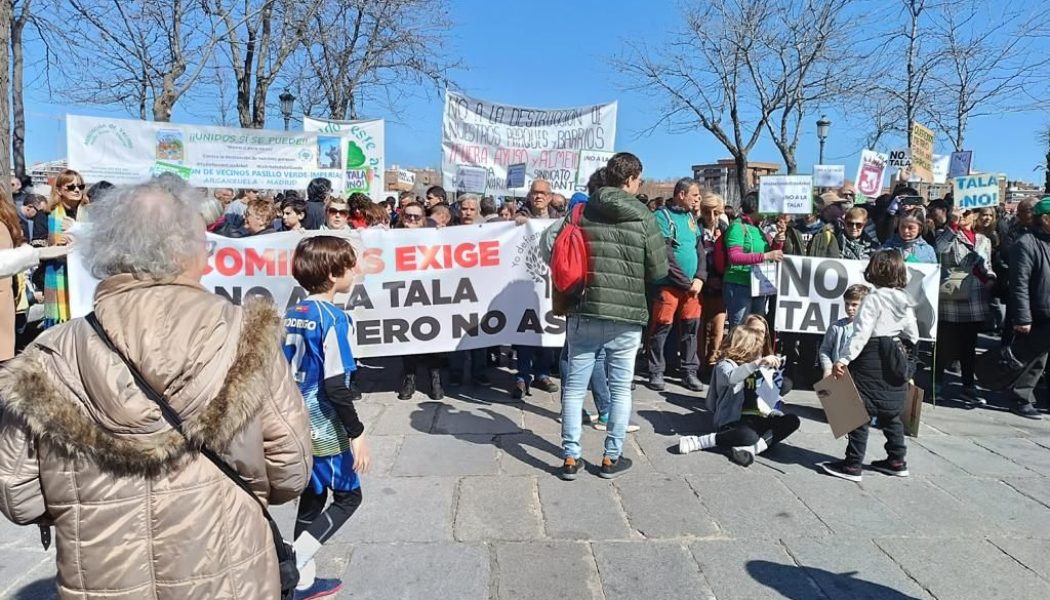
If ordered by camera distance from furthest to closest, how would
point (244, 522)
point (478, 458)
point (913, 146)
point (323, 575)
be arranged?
point (913, 146)
point (478, 458)
point (323, 575)
point (244, 522)

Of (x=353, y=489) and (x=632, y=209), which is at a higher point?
(x=632, y=209)

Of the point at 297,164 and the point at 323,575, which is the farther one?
the point at 297,164

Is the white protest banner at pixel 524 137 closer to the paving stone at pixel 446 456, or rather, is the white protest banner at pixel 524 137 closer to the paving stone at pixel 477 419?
the paving stone at pixel 477 419

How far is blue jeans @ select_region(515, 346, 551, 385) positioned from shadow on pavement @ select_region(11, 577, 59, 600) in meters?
3.75

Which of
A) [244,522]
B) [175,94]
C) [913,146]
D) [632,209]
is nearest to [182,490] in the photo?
[244,522]

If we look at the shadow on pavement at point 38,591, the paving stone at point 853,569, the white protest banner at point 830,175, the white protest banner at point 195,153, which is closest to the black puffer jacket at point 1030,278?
the paving stone at point 853,569

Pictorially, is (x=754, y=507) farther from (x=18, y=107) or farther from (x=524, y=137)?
(x=18, y=107)

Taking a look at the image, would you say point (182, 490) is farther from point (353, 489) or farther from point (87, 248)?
point (353, 489)

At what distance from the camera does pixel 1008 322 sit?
21.2ft

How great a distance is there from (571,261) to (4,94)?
9.24m

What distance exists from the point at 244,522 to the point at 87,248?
74 centimetres

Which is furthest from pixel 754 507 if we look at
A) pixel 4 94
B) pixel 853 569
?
pixel 4 94

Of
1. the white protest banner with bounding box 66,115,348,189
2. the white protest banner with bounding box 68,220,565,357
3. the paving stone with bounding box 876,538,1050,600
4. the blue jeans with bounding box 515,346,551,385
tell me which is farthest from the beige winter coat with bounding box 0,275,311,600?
the white protest banner with bounding box 66,115,348,189

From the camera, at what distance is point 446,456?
4.61 meters
